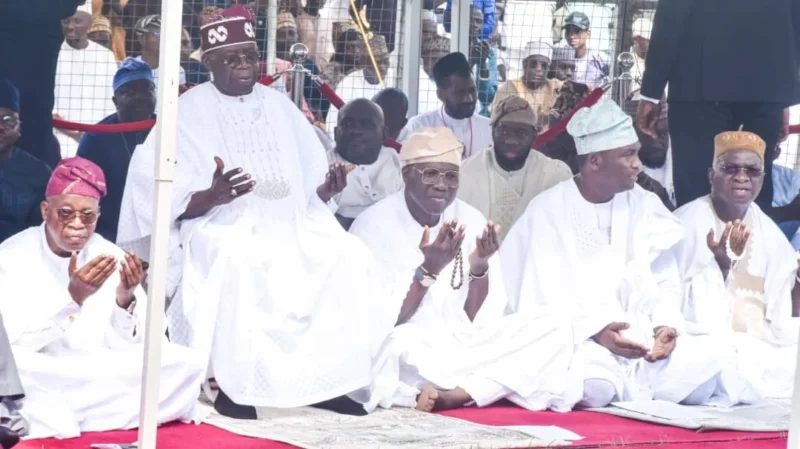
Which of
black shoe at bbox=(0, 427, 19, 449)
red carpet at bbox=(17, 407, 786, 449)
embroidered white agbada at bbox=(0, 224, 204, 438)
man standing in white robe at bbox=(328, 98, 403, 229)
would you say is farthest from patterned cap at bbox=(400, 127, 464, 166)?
black shoe at bbox=(0, 427, 19, 449)

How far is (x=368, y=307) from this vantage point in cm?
714

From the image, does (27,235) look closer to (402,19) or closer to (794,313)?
(402,19)

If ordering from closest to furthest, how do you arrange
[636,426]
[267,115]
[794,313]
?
[636,426] < [267,115] < [794,313]

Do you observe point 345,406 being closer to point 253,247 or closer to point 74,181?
point 253,247

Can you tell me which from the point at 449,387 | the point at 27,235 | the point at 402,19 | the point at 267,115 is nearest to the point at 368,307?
the point at 449,387

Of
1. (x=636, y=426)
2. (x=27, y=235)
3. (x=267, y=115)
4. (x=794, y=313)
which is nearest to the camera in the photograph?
(x=27, y=235)

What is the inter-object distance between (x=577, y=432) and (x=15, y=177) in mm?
2963

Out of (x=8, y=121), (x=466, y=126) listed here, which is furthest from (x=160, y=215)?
(x=466, y=126)

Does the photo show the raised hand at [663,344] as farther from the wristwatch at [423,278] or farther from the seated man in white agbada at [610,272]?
the wristwatch at [423,278]

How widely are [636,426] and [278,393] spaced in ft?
5.68

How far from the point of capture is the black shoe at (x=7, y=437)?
18.0ft

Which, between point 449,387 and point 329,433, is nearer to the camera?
point 329,433

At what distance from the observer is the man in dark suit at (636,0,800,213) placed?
8.48 metres

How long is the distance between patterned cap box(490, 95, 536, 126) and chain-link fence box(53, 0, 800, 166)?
0.40 ft
